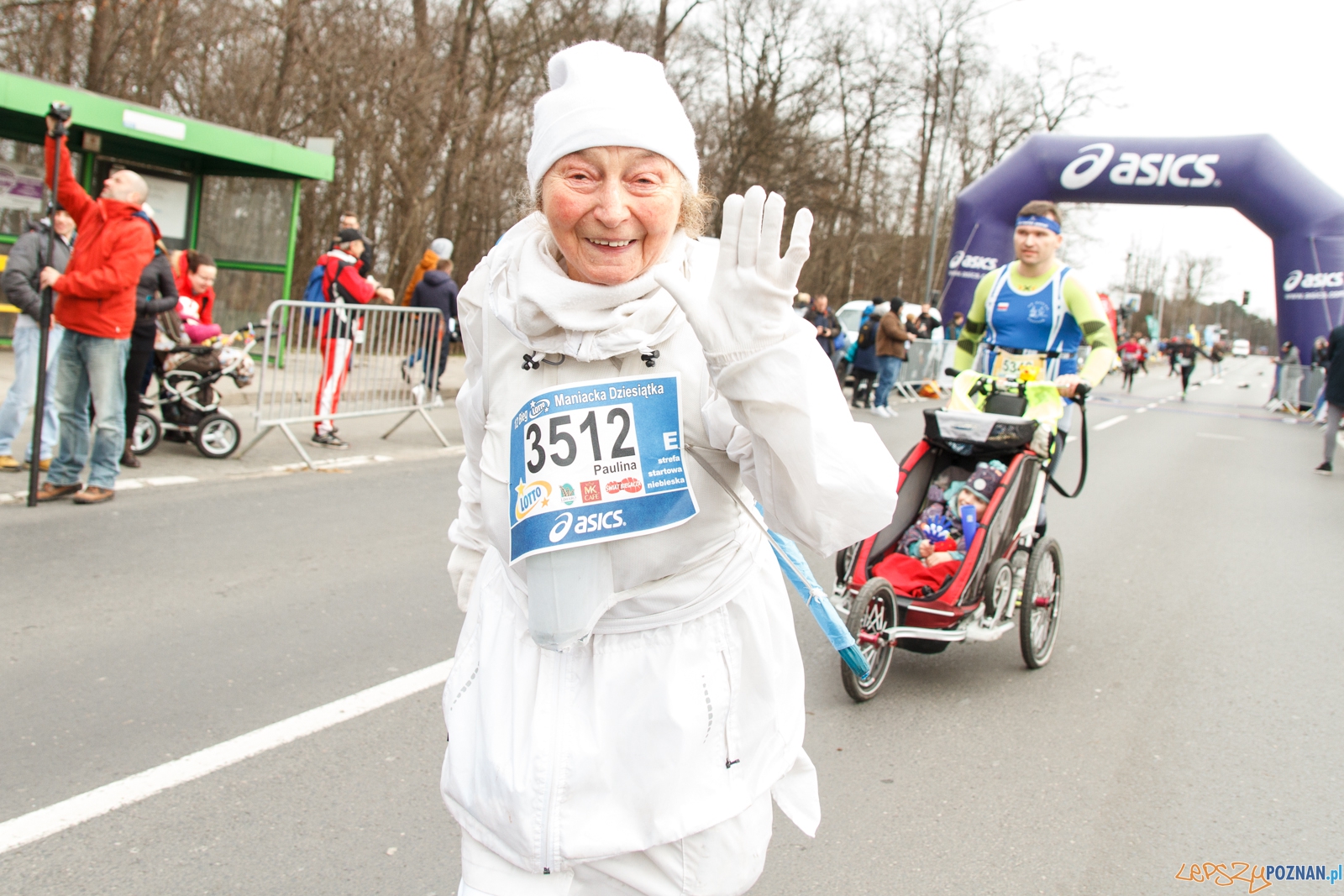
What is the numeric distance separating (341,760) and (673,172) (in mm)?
2644

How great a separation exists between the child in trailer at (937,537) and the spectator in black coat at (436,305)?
6.15 meters

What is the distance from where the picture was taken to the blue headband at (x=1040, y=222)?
5273 millimetres

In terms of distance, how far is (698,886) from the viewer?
1.73 m

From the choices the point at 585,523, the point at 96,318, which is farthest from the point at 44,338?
the point at 585,523

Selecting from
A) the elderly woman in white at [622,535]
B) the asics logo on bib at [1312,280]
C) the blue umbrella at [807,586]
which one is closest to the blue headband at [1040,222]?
Result: the blue umbrella at [807,586]

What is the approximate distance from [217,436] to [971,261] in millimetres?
16517

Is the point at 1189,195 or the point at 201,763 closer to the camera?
the point at 201,763

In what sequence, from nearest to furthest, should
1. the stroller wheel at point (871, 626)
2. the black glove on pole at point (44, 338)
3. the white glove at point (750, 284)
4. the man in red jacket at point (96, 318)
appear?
the white glove at point (750, 284)
the stroller wheel at point (871, 626)
the black glove on pole at point (44, 338)
the man in red jacket at point (96, 318)

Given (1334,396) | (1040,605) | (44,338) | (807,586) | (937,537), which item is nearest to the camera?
(807,586)

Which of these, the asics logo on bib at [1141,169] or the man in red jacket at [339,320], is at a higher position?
the asics logo on bib at [1141,169]

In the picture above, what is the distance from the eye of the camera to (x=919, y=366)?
2142 centimetres

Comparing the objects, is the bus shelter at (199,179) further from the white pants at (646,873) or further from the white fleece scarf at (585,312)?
the white pants at (646,873)

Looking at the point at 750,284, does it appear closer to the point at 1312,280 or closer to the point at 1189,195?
the point at 1312,280

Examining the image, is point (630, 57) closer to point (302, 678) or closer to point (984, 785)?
point (984, 785)
